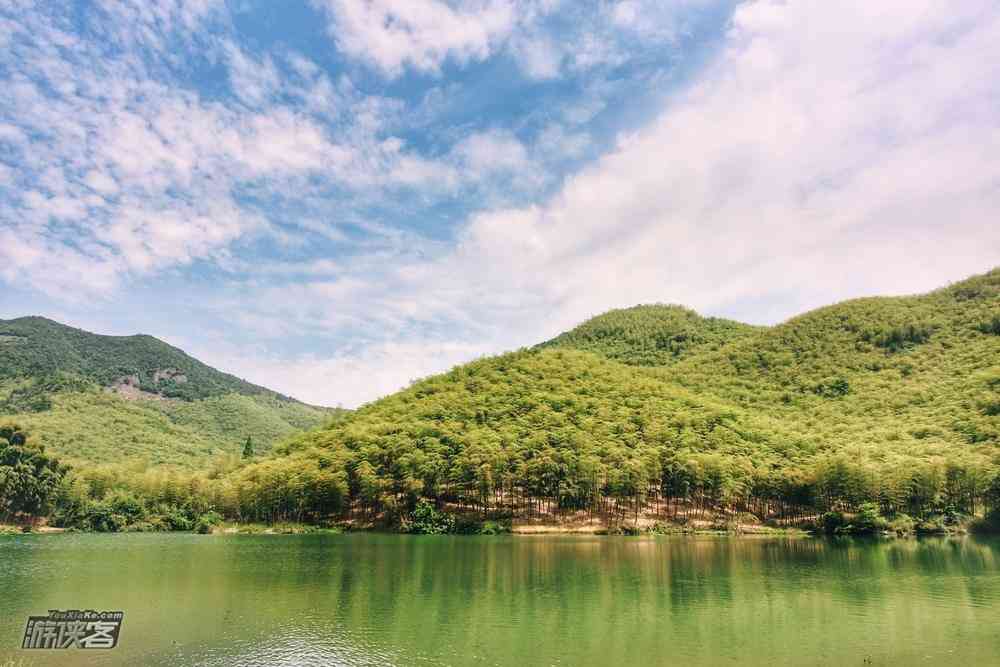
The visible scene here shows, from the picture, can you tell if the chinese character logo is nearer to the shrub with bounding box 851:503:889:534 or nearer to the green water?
the green water

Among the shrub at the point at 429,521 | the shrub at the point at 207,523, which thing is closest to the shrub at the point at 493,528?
the shrub at the point at 429,521

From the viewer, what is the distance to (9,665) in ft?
59.2

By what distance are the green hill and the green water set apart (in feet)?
93.7

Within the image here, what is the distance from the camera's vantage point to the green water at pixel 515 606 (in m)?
21.4

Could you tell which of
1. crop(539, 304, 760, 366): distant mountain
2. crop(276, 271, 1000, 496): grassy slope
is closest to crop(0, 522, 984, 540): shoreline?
crop(276, 271, 1000, 496): grassy slope

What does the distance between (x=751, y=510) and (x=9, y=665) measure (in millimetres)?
81799

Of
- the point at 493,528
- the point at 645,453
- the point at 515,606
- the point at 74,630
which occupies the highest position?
the point at 645,453

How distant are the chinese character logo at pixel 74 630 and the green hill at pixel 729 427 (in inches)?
2211

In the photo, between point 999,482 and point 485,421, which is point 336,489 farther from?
point 999,482

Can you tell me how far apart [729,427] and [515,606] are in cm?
7611

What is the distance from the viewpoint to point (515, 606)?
29.0 meters

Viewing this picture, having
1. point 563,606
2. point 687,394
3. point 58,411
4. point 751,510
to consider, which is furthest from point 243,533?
point 58,411

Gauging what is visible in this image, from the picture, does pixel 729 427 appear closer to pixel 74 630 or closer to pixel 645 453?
pixel 645 453

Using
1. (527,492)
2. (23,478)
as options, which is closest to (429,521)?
(527,492)
